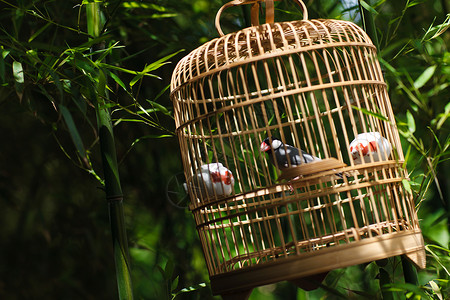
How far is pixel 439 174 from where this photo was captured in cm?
→ 163

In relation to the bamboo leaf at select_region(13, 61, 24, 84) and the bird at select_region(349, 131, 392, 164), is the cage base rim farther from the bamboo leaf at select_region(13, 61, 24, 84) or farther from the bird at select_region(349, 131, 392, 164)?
the bamboo leaf at select_region(13, 61, 24, 84)

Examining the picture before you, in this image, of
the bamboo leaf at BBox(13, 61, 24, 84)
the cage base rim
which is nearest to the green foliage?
the bamboo leaf at BBox(13, 61, 24, 84)

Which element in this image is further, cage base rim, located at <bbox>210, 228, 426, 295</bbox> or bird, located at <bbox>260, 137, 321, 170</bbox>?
bird, located at <bbox>260, 137, 321, 170</bbox>

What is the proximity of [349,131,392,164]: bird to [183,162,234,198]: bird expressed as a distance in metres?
0.25

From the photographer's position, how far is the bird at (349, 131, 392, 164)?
1.03m

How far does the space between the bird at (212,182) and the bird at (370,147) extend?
245 mm

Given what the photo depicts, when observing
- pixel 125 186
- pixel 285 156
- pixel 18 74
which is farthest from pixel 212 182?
pixel 125 186

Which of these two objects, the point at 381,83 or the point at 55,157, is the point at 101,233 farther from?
the point at 381,83

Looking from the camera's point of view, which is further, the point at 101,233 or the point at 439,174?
the point at 101,233

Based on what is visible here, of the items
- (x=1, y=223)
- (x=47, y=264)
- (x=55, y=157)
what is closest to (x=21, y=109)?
(x=55, y=157)

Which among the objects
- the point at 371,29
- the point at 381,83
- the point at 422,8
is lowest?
the point at 381,83

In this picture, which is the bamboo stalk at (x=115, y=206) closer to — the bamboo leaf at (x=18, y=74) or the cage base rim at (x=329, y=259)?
the bamboo leaf at (x=18, y=74)

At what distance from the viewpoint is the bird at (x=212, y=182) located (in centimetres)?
107

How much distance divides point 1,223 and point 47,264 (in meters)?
0.19
